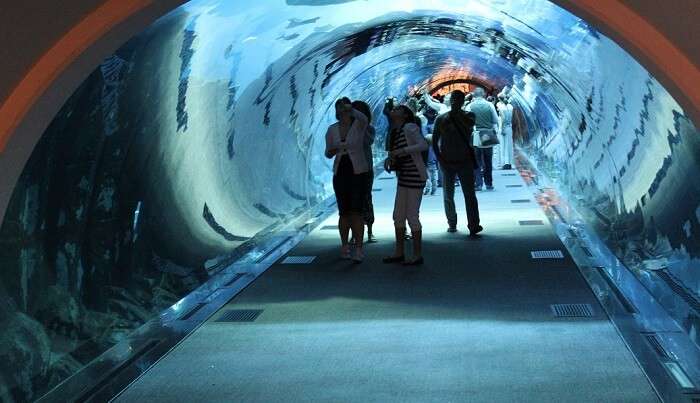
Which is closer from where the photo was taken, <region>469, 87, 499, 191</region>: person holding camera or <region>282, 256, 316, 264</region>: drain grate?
<region>282, 256, 316, 264</region>: drain grate

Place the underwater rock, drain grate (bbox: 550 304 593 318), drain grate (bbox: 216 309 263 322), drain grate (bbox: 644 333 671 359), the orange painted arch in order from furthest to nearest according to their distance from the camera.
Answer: drain grate (bbox: 216 309 263 322) → drain grate (bbox: 550 304 593 318) → drain grate (bbox: 644 333 671 359) → the underwater rock → the orange painted arch

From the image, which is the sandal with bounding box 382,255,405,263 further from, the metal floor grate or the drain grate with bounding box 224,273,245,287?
the metal floor grate

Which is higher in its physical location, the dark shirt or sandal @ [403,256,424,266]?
the dark shirt

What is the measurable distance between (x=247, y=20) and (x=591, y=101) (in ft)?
17.1

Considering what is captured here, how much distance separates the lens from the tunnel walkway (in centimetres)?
655

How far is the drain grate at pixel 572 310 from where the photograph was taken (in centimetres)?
847

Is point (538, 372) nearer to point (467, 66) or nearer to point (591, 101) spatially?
point (591, 101)

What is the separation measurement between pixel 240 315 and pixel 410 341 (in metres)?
1.82

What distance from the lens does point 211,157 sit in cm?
1168

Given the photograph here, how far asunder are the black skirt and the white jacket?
0.08 metres

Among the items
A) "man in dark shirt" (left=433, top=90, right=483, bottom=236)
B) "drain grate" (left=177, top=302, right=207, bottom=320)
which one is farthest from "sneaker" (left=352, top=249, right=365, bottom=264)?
"drain grate" (left=177, top=302, right=207, bottom=320)

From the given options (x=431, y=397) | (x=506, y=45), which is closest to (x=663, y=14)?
(x=431, y=397)

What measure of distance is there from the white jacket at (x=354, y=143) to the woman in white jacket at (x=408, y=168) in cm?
31

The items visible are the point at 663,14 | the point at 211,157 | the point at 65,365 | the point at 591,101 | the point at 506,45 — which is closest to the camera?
the point at 663,14
